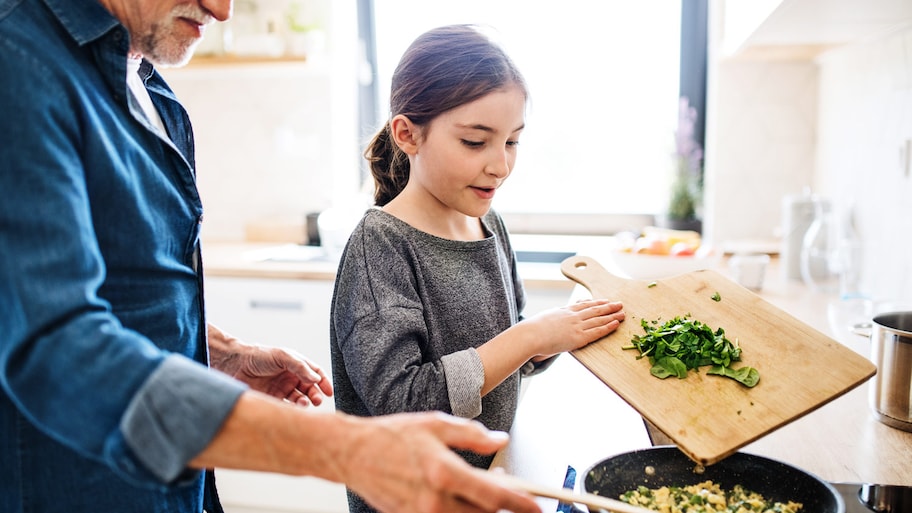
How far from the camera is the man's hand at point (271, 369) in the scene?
45.0 inches

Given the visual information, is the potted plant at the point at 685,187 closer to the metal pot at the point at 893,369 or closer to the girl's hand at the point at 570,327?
the metal pot at the point at 893,369

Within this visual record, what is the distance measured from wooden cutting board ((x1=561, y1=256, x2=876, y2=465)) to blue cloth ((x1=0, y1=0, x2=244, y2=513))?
1.69ft

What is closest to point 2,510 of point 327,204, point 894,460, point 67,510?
point 67,510

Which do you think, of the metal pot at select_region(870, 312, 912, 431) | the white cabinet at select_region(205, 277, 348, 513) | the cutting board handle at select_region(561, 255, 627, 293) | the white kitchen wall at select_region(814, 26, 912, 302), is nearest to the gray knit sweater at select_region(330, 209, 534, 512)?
the cutting board handle at select_region(561, 255, 627, 293)

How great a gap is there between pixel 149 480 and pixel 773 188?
2559 mm

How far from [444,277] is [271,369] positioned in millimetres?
293

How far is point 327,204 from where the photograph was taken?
3141mm

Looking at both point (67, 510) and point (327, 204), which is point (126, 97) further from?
point (327, 204)

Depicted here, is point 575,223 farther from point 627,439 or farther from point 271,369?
point 271,369

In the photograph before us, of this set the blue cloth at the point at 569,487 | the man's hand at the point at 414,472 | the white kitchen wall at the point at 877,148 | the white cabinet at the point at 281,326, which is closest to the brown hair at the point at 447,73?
the blue cloth at the point at 569,487

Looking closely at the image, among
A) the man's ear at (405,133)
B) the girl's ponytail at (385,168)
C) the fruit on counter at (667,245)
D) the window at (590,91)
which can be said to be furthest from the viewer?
the window at (590,91)

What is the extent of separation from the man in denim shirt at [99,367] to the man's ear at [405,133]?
442 mm

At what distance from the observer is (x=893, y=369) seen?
1088mm

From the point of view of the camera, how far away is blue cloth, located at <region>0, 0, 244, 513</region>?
0.59 m
